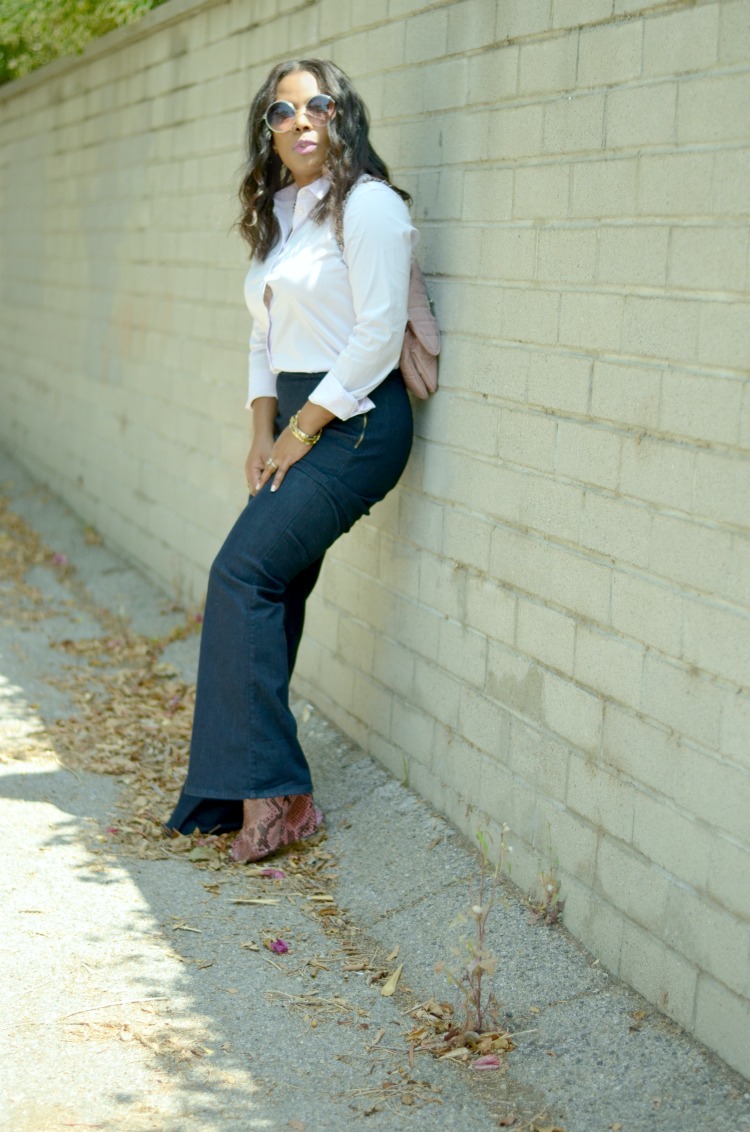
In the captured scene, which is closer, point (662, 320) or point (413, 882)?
point (662, 320)

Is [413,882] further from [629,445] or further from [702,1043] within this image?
[629,445]

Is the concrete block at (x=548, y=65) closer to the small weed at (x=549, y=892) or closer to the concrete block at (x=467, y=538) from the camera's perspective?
the concrete block at (x=467, y=538)

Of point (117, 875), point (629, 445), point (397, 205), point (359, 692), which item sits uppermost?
point (397, 205)

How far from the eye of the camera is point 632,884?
11.1ft

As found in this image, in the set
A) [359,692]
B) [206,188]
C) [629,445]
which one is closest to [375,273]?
[629,445]

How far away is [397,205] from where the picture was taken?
4094 mm

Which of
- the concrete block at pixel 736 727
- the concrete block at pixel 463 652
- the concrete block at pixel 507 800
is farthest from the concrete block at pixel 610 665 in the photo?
the concrete block at pixel 463 652

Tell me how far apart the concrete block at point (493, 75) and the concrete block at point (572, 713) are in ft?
5.32

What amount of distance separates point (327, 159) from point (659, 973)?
8.12 ft

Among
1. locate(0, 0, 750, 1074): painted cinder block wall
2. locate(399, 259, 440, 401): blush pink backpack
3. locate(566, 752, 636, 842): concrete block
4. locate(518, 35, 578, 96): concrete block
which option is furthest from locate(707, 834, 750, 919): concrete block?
locate(518, 35, 578, 96): concrete block

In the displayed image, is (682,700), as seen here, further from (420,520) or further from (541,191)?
(420,520)

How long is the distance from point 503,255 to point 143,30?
456 cm

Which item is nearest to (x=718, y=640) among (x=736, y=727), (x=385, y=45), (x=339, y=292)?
(x=736, y=727)

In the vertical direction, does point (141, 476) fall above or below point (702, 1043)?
above
